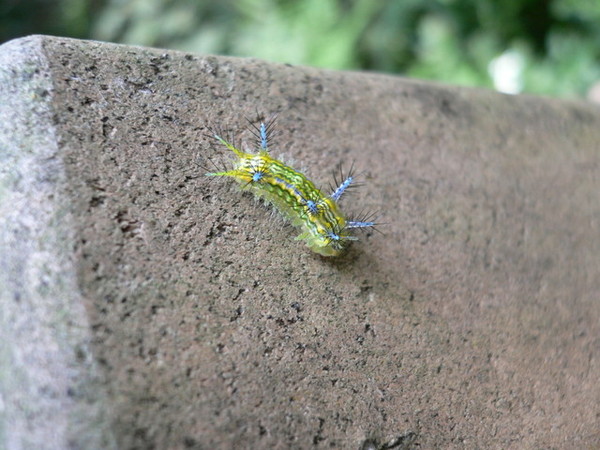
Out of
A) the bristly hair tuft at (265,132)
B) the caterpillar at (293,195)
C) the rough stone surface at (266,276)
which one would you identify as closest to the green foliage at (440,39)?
the rough stone surface at (266,276)

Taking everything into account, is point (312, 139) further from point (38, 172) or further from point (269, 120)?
point (38, 172)

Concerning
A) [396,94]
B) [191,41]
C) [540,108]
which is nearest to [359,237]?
[396,94]

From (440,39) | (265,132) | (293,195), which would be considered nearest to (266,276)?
(293,195)

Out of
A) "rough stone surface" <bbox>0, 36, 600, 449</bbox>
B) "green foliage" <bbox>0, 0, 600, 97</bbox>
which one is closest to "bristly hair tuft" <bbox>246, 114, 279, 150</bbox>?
"rough stone surface" <bbox>0, 36, 600, 449</bbox>

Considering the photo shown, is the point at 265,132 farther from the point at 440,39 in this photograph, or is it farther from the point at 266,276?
the point at 440,39

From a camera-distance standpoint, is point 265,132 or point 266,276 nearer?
point 266,276

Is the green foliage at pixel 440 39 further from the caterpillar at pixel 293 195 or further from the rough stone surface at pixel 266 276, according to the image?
the caterpillar at pixel 293 195

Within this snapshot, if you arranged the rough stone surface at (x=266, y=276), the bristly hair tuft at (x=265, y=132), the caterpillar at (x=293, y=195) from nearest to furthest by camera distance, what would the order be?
1. the rough stone surface at (x=266, y=276)
2. the caterpillar at (x=293, y=195)
3. the bristly hair tuft at (x=265, y=132)
